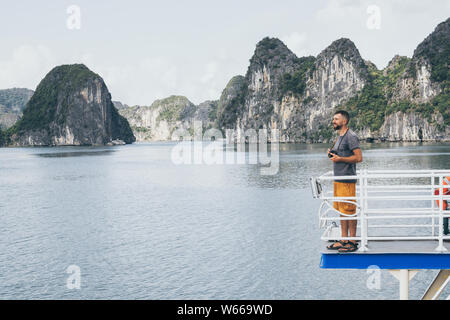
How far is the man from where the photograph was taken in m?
9.29

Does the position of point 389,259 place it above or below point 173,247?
above

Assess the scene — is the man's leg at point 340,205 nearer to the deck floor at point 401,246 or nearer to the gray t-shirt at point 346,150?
the gray t-shirt at point 346,150

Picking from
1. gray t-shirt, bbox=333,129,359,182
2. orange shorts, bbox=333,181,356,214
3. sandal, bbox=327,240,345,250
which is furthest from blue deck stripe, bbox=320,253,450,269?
gray t-shirt, bbox=333,129,359,182

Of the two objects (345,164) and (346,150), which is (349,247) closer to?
(345,164)

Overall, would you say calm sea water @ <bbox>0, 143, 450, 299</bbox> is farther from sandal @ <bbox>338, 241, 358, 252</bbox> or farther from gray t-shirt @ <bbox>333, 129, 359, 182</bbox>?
gray t-shirt @ <bbox>333, 129, 359, 182</bbox>

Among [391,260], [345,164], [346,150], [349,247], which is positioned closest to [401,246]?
[391,260]

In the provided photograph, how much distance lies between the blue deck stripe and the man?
206 mm

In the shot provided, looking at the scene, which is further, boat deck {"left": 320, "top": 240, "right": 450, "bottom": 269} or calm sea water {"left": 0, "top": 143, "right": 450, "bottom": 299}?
calm sea water {"left": 0, "top": 143, "right": 450, "bottom": 299}

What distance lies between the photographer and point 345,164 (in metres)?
9.45

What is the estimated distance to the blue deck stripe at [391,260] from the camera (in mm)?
8992

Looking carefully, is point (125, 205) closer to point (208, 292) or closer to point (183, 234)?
point (183, 234)

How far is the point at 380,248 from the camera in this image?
9391 millimetres

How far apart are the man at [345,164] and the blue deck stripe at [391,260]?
0.68 feet

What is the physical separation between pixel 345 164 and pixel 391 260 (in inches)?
73.0
